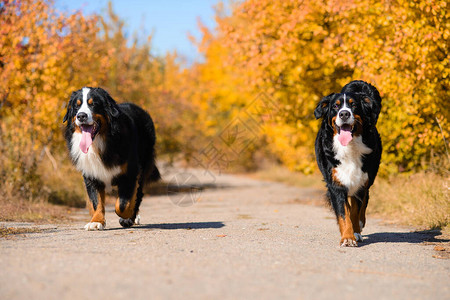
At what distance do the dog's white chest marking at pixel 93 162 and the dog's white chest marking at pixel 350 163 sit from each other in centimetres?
279

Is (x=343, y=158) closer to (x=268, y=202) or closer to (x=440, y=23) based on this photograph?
(x=440, y=23)

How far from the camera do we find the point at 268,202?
12.5 metres

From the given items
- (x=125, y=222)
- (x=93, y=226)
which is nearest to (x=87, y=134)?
(x=93, y=226)

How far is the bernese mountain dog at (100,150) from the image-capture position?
6449mm

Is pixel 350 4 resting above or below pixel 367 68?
above

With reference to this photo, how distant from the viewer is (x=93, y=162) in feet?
21.6

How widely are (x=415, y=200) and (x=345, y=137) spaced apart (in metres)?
3.54

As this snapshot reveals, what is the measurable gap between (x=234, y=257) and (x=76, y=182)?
8.16 m

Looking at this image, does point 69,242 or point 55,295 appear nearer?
point 55,295

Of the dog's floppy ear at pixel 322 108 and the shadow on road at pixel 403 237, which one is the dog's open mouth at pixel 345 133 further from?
the shadow on road at pixel 403 237

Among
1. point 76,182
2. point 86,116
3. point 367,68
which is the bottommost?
point 76,182

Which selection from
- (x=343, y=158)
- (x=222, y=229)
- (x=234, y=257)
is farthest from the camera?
(x=222, y=229)

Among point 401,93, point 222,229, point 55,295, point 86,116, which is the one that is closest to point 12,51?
point 86,116

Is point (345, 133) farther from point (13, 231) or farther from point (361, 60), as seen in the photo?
point (13, 231)
